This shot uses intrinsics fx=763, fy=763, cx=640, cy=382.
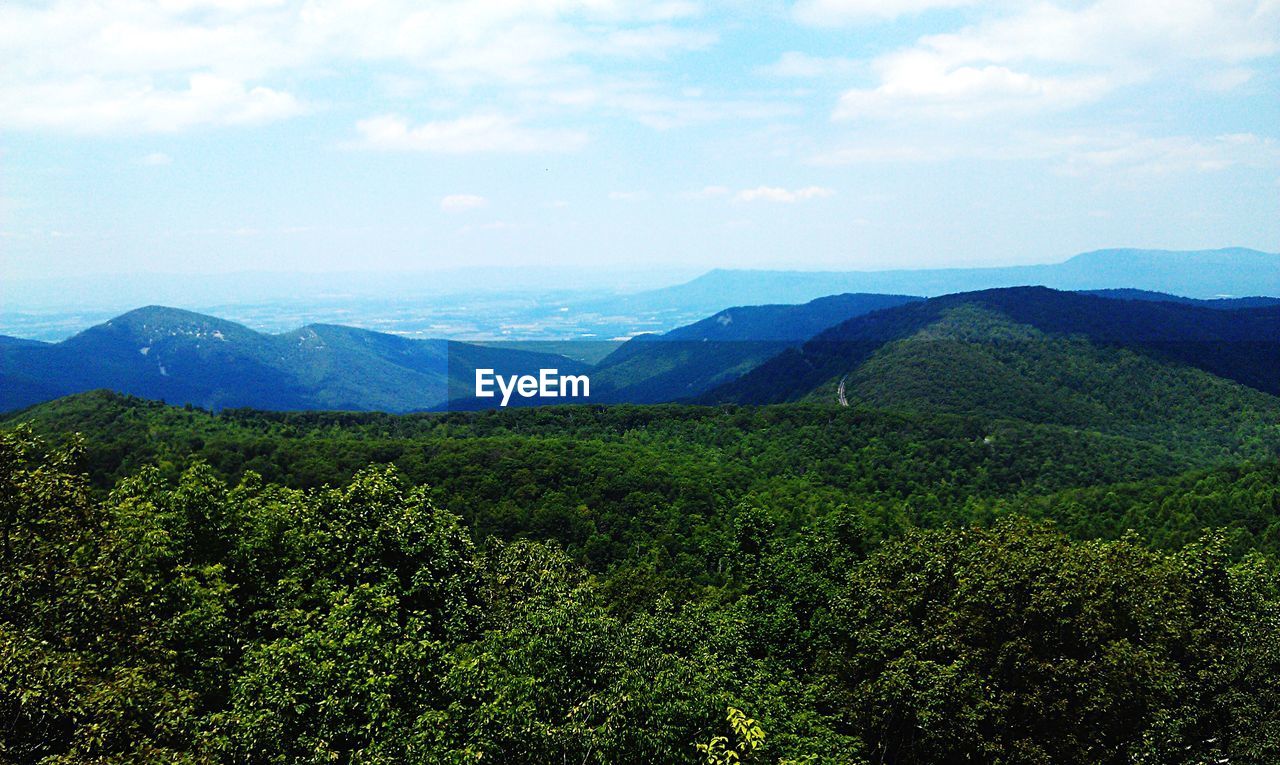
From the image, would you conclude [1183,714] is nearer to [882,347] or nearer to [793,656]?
[793,656]

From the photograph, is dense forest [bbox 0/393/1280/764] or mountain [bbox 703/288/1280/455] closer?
dense forest [bbox 0/393/1280/764]

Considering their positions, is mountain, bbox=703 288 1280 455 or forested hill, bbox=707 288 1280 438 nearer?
mountain, bbox=703 288 1280 455

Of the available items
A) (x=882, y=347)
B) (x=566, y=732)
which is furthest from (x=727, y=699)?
(x=882, y=347)

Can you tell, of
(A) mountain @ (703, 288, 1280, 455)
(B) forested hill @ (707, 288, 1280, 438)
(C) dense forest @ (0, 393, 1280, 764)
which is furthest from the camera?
(B) forested hill @ (707, 288, 1280, 438)

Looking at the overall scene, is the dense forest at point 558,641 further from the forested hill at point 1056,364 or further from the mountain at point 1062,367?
the forested hill at point 1056,364

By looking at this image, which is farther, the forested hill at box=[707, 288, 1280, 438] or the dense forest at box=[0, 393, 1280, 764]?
the forested hill at box=[707, 288, 1280, 438]

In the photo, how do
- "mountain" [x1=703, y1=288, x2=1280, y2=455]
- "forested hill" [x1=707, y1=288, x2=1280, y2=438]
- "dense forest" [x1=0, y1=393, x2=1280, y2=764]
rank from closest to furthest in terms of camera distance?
"dense forest" [x1=0, y1=393, x2=1280, y2=764] < "mountain" [x1=703, y1=288, x2=1280, y2=455] < "forested hill" [x1=707, y1=288, x2=1280, y2=438]

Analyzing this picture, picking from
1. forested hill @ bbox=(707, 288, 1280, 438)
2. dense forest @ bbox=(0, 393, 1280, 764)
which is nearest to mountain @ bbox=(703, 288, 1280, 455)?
forested hill @ bbox=(707, 288, 1280, 438)

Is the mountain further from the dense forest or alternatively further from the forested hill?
the dense forest

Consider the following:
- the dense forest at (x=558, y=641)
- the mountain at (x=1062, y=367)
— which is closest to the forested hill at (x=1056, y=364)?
the mountain at (x=1062, y=367)
